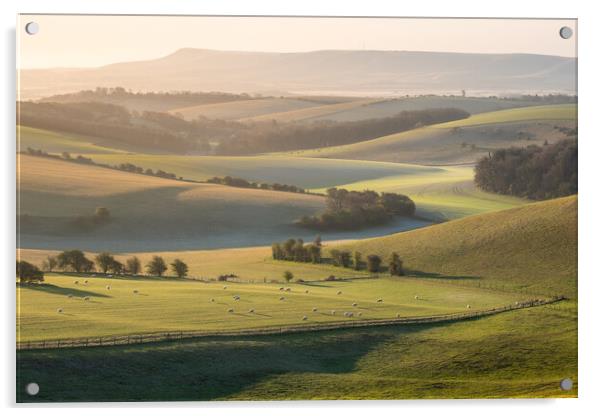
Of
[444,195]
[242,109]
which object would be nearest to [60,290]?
[242,109]

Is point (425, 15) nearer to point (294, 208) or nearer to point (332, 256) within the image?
point (294, 208)

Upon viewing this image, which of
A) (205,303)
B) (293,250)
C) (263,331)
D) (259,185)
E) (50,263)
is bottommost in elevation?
(263,331)

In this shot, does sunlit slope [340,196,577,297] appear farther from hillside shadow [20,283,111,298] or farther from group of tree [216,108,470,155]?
hillside shadow [20,283,111,298]

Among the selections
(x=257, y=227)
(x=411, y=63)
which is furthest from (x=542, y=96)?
(x=257, y=227)

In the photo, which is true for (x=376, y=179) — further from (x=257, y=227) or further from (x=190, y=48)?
(x=190, y=48)

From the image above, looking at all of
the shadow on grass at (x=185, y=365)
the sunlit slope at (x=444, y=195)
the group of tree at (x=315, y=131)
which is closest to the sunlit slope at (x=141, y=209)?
the group of tree at (x=315, y=131)

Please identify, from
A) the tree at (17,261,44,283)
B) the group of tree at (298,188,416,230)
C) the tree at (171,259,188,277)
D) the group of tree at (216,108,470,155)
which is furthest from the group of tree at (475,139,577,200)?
the tree at (17,261,44,283)
